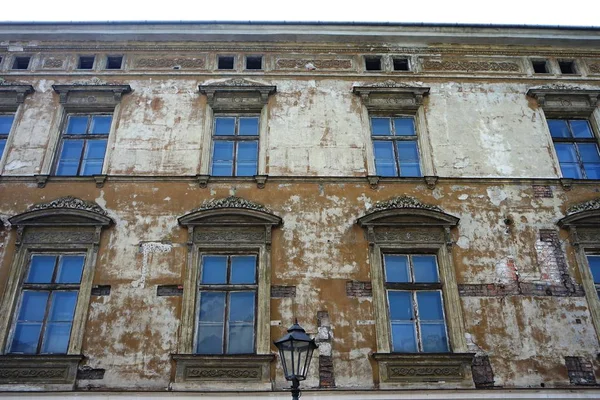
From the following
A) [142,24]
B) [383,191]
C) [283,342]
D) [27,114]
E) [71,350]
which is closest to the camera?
[283,342]

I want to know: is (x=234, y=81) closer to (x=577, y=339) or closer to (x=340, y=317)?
(x=340, y=317)

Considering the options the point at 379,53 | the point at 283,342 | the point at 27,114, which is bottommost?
the point at 283,342

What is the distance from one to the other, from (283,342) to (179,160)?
505 centimetres

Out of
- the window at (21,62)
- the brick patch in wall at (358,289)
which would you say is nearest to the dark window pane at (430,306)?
the brick patch in wall at (358,289)

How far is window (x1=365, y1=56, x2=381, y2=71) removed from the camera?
38.4 ft

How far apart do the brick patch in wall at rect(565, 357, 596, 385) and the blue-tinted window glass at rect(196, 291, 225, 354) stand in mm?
5194

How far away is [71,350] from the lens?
8.45m

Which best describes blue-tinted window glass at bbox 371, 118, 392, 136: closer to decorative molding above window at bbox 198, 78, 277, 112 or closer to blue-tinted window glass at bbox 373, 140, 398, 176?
blue-tinted window glass at bbox 373, 140, 398, 176

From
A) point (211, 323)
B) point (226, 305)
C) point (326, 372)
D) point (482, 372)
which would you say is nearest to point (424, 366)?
point (482, 372)

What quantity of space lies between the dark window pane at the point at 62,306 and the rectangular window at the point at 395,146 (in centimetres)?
555

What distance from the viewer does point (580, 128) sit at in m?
11.1

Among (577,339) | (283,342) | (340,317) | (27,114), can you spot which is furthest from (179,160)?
(577,339)

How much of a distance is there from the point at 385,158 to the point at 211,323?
4.32 m

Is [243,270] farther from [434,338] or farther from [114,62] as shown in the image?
[114,62]
